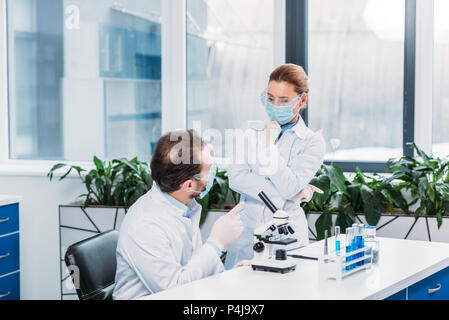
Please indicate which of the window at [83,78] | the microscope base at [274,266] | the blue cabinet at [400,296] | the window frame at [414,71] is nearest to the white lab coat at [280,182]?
the microscope base at [274,266]

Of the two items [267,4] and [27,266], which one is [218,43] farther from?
[27,266]

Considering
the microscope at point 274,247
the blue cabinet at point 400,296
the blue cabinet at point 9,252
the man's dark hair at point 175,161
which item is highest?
the man's dark hair at point 175,161

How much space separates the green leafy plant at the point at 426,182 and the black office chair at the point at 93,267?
1677mm

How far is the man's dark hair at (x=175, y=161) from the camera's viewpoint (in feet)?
6.29

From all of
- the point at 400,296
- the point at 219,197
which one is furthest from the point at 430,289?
the point at 219,197

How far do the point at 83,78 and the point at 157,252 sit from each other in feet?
8.11

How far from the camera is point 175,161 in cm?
193

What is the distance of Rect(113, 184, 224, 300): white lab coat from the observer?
1788mm

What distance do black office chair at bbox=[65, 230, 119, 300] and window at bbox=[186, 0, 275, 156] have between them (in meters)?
1.89

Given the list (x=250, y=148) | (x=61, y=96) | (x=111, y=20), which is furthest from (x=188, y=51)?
(x=250, y=148)

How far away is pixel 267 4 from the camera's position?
3.69m

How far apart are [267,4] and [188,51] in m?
0.57

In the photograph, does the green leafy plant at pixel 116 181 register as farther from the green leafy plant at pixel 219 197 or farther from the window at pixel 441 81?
the window at pixel 441 81

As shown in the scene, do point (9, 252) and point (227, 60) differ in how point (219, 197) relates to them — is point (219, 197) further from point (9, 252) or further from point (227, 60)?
point (9, 252)
